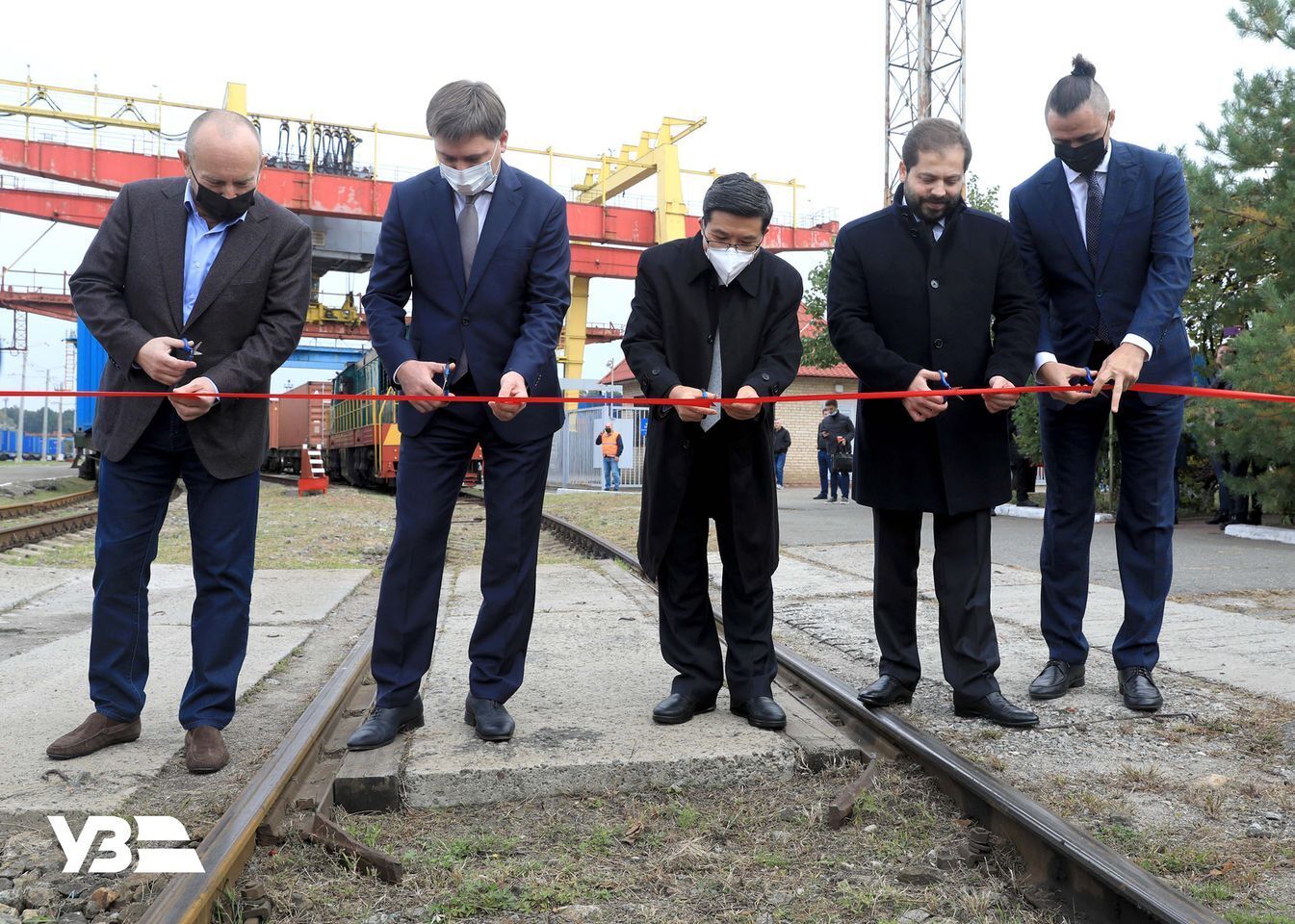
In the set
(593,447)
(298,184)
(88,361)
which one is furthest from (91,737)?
(593,447)

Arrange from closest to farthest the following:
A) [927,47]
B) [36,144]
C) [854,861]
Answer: [854,861], [36,144], [927,47]

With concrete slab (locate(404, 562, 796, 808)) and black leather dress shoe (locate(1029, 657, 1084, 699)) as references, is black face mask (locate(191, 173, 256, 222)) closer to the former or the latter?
concrete slab (locate(404, 562, 796, 808))

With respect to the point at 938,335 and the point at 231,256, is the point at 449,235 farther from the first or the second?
the point at 938,335

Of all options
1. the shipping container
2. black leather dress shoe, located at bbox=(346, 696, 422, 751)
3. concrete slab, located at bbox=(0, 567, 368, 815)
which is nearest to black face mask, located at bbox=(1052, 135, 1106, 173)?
black leather dress shoe, located at bbox=(346, 696, 422, 751)

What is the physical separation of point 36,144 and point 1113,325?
23.2 m

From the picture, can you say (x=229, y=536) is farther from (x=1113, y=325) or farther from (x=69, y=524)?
(x=69, y=524)

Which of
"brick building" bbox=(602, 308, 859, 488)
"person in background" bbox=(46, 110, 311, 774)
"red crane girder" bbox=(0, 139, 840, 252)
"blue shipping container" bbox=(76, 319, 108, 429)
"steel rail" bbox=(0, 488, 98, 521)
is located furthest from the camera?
"brick building" bbox=(602, 308, 859, 488)

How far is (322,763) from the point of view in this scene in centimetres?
315

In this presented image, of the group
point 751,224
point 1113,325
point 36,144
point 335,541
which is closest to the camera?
point 751,224

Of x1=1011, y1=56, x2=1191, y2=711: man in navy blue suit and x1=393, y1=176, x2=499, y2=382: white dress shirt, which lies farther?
x1=1011, y1=56, x2=1191, y2=711: man in navy blue suit

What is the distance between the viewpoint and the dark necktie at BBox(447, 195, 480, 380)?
3.33 metres

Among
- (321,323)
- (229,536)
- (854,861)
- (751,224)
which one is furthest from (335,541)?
(321,323)

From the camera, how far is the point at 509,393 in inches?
123

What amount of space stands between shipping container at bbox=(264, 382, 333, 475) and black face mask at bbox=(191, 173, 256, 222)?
27.6 metres
